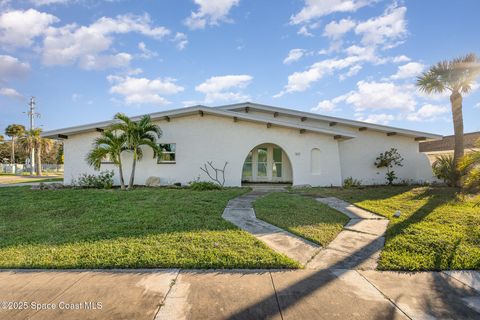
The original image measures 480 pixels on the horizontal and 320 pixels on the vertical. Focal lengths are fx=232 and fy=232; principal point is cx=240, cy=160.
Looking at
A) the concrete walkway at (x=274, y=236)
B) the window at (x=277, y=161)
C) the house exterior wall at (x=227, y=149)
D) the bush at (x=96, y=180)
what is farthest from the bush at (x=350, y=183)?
the bush at (x=96, y=180)

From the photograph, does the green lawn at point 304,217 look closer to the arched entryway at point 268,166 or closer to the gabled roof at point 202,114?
the gabled roof at point 202,114

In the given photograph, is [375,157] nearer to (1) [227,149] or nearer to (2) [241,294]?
(1) [227,149]

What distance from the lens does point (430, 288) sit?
2.98m

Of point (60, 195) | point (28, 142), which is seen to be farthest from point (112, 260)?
point (28, 142)

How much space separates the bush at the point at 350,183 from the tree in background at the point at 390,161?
1605mm

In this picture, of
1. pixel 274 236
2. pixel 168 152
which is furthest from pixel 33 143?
pixel 274 236

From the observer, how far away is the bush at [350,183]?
12227 mm

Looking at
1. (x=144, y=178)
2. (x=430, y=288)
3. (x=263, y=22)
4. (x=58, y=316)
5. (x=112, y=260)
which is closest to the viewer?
Answer: (x=58, y=316)

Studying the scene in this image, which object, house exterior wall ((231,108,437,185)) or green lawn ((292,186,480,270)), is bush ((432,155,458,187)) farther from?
green lawn ((292,186,480,270))

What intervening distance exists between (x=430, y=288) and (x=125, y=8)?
1233 centimetres

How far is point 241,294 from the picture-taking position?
2799mm

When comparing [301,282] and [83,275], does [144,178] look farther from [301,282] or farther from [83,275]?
[301,282]

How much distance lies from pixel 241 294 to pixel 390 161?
45.5 ft

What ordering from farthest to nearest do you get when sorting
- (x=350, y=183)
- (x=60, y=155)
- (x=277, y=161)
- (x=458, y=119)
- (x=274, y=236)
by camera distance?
(x=60, y=155)
(x=277, y=161)
(x=350, y=183)
(x=458, y=119)
(x=274, y=236)
